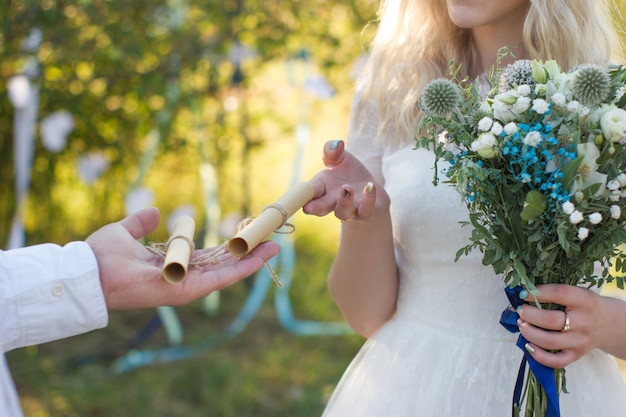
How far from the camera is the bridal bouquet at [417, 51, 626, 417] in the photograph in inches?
47.8

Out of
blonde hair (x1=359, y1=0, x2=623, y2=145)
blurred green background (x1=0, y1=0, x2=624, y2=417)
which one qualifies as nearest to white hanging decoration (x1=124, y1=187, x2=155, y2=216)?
blurred green background (x1=0, y1=0, x2=624, y2=417)

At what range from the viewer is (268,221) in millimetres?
1412

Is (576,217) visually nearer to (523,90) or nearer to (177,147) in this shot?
(523,90)

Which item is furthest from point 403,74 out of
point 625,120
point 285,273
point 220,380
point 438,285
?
point 285,273

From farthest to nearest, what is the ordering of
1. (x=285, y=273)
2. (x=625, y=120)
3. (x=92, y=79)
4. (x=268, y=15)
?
(x=285, y=273)
(x=268, y=15)
(x=92, y=79)
(x=625, y=120)

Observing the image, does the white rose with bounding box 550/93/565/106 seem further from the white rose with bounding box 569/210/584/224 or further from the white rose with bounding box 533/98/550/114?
the white rose with bounding box 569/210/584/224

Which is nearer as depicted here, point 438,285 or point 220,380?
point 438,285

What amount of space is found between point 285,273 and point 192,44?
147cm

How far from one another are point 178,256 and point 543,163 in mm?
644

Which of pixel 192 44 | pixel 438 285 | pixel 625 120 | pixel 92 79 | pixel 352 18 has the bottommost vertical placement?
pixel 438 285

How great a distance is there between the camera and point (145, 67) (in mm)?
4055

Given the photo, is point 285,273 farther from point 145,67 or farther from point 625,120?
point 625,120

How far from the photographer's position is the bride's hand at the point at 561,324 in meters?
1.34

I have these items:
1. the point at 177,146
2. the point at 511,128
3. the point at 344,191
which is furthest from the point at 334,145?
the point at 177,146
